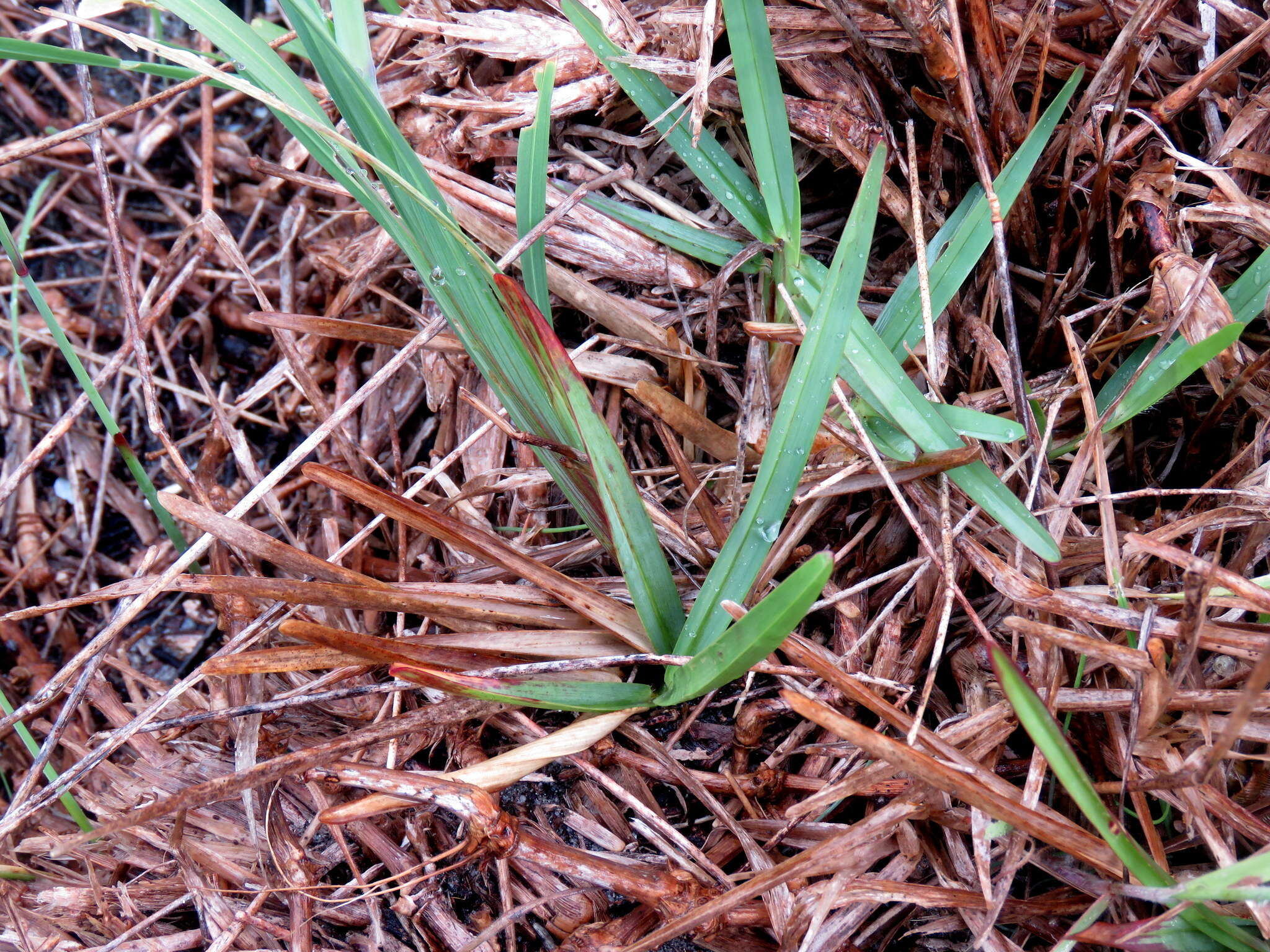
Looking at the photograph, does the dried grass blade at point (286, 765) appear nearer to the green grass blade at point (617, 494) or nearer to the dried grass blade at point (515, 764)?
the dried grass blade at point (515, 764)

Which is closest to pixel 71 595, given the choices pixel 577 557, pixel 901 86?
pixel 577 557

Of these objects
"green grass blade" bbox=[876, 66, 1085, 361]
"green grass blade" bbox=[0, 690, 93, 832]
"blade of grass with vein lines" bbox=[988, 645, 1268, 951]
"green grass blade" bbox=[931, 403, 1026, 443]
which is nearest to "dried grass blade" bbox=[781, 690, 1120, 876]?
"blade of grass with vein lines" bbox=[988, 645, 1268, 951]

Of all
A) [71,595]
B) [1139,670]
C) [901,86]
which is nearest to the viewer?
[1139,670]

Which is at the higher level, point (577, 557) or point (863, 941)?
point (577, 557)

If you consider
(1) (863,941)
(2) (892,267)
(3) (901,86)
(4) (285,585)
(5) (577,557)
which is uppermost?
(3) (901,86)

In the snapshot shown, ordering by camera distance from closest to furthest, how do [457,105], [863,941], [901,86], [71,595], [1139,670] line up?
[1139,670]
[863,941]
[901,86]
[457,105]
[71,595]

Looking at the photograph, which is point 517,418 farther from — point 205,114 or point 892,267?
point 205,114
